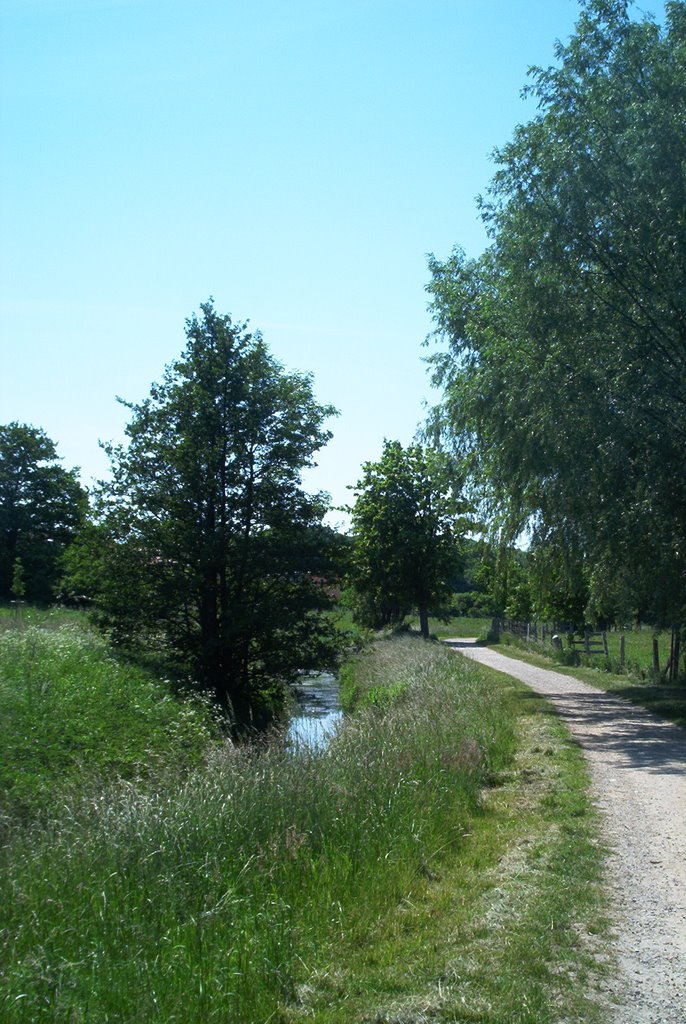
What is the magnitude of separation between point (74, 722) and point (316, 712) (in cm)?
840

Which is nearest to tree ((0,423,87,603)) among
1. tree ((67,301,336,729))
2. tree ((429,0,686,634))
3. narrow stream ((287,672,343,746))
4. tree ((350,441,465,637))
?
tree ((350,441,465,637))

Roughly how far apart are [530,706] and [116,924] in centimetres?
1393

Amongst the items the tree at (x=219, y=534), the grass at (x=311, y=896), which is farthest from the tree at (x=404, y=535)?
the grass at (x=311, y=896)

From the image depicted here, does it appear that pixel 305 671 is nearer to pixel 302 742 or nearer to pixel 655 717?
pixel 655 717

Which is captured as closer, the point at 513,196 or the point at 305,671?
the point at 513,196

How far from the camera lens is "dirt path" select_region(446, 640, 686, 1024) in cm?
538

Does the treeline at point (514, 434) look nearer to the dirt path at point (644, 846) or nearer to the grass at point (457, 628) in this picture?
the dirt path at point (644, 846)

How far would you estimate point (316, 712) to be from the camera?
23.2m

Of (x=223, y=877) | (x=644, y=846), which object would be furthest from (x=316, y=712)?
(x=223, y=877)

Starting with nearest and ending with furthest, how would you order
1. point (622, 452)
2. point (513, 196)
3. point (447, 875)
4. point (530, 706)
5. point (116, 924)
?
point (116, 924), point (447, 875), point (622, 452), point (513, 196), point (530, 706)

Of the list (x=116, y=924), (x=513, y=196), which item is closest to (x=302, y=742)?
(x=116, y=924)

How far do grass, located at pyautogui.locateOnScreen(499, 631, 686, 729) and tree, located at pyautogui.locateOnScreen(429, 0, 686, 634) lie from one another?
2372 mm

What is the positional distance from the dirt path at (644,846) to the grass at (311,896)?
0.85ft

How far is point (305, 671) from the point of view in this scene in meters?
30.4
